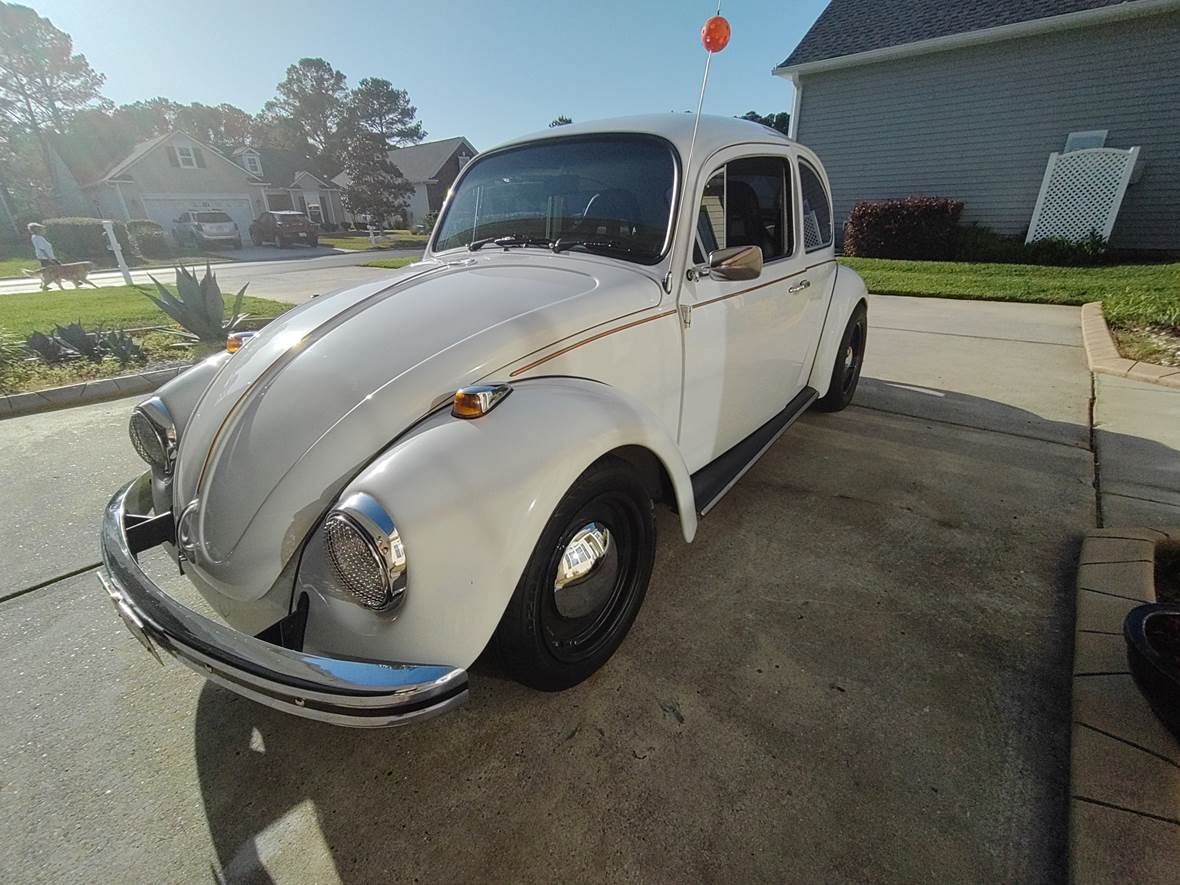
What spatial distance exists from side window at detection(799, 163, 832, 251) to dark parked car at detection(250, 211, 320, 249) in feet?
93.6

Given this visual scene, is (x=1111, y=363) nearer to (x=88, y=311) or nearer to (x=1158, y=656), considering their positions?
(x=1158, y=656)

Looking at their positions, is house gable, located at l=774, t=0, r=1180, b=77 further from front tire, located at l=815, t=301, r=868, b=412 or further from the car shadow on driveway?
the car shadow on driveway

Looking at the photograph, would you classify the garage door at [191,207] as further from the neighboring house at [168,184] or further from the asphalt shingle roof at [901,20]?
the asphalt shingle roof at [901,20]

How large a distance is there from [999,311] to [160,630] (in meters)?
9.37

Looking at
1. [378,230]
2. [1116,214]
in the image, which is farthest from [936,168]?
[378,230]

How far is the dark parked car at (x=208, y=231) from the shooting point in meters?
24.9

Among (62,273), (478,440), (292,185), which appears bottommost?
(62,273)

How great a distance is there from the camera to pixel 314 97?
5206cm

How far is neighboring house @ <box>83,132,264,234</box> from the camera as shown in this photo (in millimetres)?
28500

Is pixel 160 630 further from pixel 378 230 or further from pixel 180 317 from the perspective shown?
pixel 378 230

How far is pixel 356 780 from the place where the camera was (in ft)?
5.38

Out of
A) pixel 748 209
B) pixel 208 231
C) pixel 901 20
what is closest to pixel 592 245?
pixel 748 209

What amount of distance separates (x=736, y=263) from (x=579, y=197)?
0.83 m

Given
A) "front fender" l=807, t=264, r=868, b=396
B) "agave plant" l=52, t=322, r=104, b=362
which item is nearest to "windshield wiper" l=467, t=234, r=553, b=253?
"front fender" l=807, t=264, r=868, b=396
